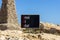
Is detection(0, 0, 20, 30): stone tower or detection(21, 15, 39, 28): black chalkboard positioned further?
detection(0, 0, 20, 30): stone tower

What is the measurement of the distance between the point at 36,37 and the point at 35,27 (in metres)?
9.52

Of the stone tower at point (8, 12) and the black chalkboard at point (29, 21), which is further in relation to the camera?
the stone tower at point (8, 12)

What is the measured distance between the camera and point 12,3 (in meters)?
29.3

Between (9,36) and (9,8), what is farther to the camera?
(9,8)

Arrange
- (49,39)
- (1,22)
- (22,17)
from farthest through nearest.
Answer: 1. (1,22)
2. (22,17)
3. (49,39)

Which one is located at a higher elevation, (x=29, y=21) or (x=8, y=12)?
(x=8, y=12)

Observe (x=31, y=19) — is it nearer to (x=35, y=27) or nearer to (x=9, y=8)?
(x=35, y=27)

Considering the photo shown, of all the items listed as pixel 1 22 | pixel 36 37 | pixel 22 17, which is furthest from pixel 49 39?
pixel 1 22

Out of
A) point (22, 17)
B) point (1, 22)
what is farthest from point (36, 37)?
point (1, 22)

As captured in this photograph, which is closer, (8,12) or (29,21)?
(29,21)

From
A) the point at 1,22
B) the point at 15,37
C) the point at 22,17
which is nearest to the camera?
the point at 15,37

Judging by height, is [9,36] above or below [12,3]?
below

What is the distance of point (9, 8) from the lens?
2942cm

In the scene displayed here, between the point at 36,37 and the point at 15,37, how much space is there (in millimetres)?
1536
